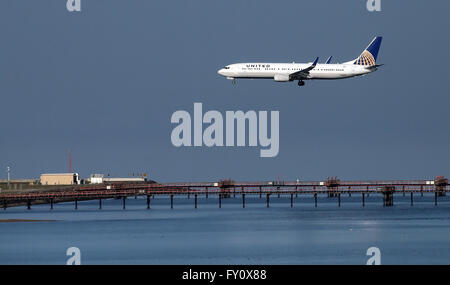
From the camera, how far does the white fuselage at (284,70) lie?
18412cm

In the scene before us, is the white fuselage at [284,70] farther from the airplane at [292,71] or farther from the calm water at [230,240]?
the calm water at [230,240]

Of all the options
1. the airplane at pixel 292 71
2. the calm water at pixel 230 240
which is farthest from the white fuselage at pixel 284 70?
the calm water at pixel 230 240

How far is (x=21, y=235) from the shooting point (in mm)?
152750

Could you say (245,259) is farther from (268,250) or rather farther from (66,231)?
(66,231)

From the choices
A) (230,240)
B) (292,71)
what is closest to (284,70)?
(292,71)

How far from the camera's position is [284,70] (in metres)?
184

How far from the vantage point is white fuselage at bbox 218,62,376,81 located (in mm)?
184125

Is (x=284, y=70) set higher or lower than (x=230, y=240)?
higher

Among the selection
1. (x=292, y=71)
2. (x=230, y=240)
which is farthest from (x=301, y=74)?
(x=230, y=240)

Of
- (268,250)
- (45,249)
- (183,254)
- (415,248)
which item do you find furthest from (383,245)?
(45,249)

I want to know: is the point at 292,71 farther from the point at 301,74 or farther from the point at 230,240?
the point at 230,240

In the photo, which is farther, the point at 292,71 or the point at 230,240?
the point at 292,71

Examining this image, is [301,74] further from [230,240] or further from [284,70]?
[230,240]

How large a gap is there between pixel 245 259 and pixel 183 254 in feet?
32.6
